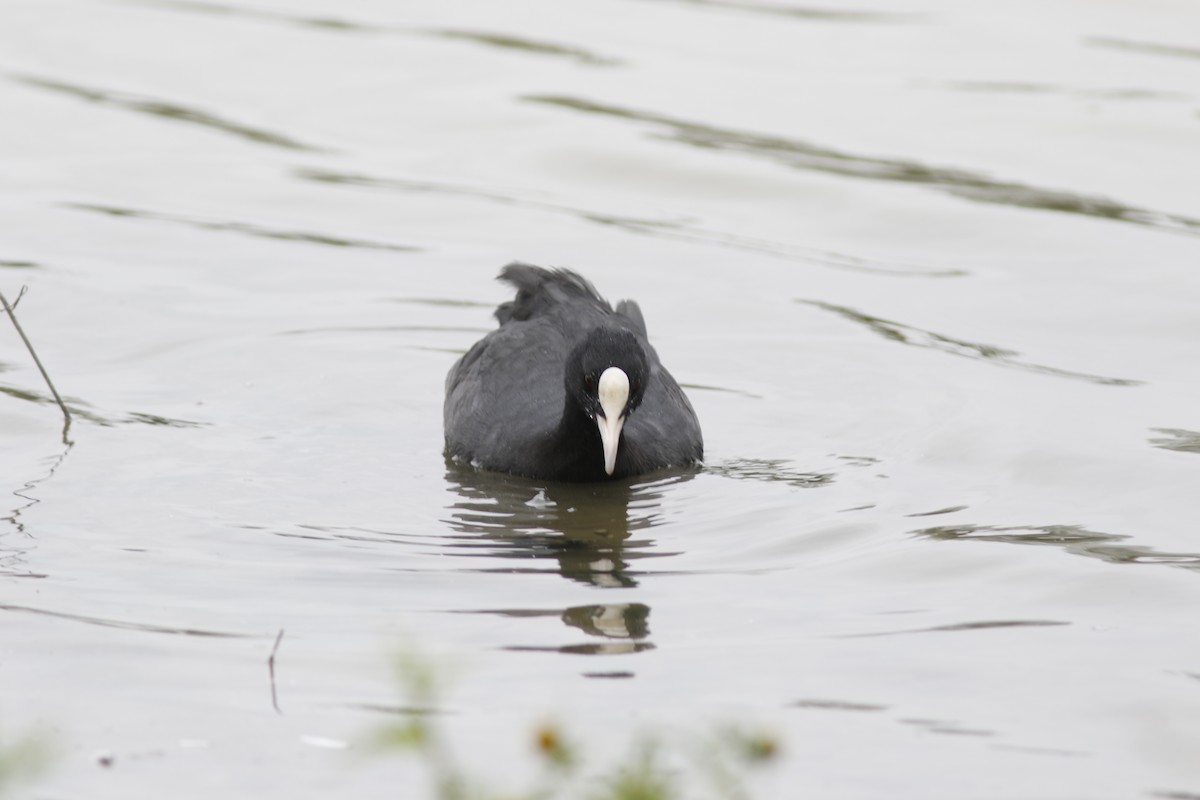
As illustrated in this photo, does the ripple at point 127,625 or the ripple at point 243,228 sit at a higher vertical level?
the ripple at point 243,228

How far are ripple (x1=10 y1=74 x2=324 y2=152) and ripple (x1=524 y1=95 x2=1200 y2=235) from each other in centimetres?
189

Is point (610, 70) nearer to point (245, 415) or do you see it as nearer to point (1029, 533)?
point (245, 415)

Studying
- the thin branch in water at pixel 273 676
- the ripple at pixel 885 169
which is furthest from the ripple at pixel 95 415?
the ripple at pixel 885 169

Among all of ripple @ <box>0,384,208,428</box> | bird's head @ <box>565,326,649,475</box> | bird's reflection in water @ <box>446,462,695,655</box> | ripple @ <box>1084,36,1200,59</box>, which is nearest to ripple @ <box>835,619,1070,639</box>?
bird's reflection in water @ <box>446,462,695,655</box>

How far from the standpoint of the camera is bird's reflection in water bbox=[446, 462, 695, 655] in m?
5.73

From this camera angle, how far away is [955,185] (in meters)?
11.6

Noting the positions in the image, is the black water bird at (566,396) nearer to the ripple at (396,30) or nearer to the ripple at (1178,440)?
the ripple at (1178,440)

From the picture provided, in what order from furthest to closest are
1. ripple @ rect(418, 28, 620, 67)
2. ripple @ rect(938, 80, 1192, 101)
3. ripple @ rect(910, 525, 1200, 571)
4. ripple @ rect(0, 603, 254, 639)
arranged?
ripple @ rect(418, 28, 620, 67) → ripple @ rect(938, 80, 1192, 101) → ripple @ rect(910, 525, 1200, 571) → ripple @ rect(0, 603, 254, 639)

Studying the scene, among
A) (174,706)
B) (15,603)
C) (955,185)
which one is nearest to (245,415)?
(15,603)

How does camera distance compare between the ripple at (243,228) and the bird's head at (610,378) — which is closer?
the bird's head at (610,378)

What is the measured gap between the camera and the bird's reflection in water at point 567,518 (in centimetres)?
644

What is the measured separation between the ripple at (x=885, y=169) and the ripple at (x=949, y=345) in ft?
6.96

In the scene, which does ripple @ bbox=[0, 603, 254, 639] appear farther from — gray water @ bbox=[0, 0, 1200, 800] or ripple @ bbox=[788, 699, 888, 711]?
ripple @ bbox=[788, 699, 888, 711]

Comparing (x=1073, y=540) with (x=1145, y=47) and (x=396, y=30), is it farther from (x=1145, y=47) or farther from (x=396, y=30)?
(x=396, y=30)
